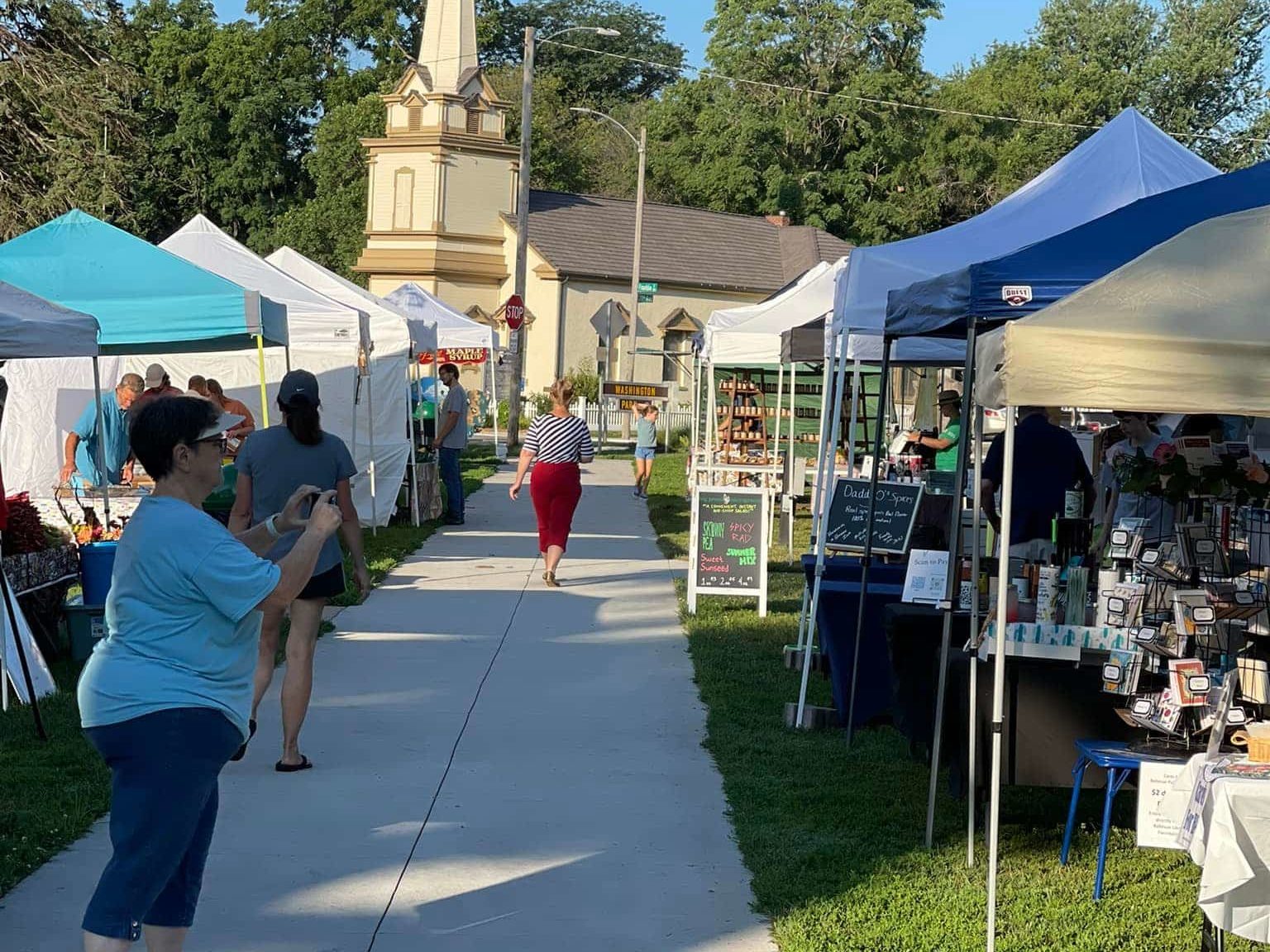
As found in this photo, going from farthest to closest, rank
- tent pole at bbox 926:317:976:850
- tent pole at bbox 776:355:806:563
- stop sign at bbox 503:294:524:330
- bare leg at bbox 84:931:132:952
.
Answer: stop sign at bbox 503:294:524:330 → tent pole at bbox 776:355:806:563 → tent pole at bbox 926:317:976:850 → bare leg at bbox 84:931:132:952

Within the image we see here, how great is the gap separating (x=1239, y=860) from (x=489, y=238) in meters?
54.7

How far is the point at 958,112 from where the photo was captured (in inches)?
2530

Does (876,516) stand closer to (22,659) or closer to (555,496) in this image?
(555,496)

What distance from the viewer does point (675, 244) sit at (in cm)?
6072

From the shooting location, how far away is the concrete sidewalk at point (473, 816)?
18.9 ft

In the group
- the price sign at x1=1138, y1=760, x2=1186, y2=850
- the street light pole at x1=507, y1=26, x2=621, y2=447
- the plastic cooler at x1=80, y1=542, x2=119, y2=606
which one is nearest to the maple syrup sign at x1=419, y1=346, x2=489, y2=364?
the street light pole at x1=507, y1=26, x2=621, y2=447

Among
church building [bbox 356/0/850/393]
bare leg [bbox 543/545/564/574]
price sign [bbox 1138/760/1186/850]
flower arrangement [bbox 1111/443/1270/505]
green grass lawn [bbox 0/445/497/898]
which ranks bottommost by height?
green grass lawn [bbox 0/445/497/898]

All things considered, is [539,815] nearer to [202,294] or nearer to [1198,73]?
[202,294]

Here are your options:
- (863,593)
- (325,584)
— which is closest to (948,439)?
(863,593)

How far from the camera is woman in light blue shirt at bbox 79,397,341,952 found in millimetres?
4203

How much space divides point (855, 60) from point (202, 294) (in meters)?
56.4

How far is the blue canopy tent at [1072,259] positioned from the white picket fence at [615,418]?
119 ft

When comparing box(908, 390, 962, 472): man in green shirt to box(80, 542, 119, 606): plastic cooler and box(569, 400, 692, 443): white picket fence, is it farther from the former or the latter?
box(569, 400, 692, 443): white picket fence

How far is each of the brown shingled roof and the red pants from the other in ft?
137
